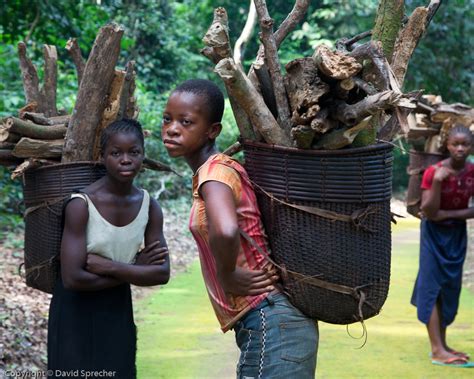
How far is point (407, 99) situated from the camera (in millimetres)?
2920

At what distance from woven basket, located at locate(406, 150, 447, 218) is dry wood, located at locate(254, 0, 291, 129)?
13.5 feet

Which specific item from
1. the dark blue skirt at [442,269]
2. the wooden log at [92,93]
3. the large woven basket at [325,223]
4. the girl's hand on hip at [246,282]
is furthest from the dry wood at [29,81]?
the dark blue skirt at [442,269]

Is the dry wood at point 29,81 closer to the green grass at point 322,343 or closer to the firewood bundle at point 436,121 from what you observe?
the green grass at point 322,343

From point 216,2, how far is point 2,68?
14492mm

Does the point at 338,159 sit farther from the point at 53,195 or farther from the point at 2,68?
the point at 2,68

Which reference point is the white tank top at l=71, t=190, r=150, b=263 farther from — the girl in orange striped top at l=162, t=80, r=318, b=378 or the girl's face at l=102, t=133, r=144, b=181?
the girl in orange striped top at l=162, t=80, r=318, b=378

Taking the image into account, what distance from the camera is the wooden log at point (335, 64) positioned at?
2892mm

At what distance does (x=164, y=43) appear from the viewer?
19781 millimetres

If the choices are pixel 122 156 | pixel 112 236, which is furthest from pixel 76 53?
pixel 112 236

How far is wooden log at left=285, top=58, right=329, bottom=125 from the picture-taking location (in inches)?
117

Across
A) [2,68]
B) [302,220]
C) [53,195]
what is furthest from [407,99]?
[2,68]

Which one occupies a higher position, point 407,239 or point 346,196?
point 346,196

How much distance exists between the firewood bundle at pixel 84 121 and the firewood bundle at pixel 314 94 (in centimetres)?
122

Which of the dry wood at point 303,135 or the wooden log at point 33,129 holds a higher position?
the dry wood at point 303,135
